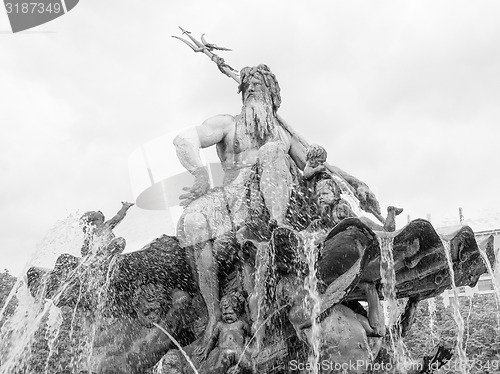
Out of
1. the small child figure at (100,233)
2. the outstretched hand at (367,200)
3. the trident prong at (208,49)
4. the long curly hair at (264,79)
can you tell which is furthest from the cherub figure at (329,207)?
the trident prong at (208,49)

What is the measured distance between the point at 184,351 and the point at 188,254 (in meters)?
0.85

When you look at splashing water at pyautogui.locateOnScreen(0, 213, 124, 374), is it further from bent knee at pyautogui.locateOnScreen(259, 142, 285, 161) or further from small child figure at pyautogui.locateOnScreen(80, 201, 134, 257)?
bent knee at pyautogui.locateOnScreen(259, 142, 285, 161)

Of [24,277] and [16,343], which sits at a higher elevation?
[24,277]

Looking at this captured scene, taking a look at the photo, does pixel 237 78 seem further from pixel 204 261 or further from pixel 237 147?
pixel 204 261

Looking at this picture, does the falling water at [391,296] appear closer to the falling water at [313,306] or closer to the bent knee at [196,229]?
the falling water at [313,306]

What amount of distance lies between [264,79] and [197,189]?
1555 millimetres

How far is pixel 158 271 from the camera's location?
6.02m

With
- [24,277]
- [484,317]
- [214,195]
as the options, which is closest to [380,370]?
[214,195]

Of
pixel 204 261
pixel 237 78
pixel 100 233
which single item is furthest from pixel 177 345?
pixel 237 78

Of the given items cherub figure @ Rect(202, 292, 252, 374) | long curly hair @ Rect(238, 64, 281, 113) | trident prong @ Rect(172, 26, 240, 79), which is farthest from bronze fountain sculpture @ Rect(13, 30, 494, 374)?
trident prong @ Rect(172, 26, 240, 79)

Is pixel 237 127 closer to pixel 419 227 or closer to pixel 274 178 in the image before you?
pixel 274 178

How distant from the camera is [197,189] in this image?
20.1 feet

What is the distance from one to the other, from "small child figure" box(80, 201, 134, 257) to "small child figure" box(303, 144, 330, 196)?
A: 1843 millimetres

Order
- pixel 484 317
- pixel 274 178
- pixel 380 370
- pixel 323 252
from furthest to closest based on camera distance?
pixel 484 317 → pixel 274 178 → pixel 380 370 → pixel 323 252
